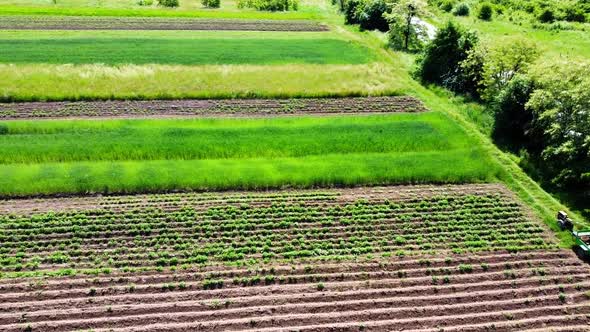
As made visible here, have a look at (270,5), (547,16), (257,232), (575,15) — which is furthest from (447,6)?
(257,232)

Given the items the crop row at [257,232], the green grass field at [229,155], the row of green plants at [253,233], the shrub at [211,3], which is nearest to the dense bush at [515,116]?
the green grass field at [229,155]

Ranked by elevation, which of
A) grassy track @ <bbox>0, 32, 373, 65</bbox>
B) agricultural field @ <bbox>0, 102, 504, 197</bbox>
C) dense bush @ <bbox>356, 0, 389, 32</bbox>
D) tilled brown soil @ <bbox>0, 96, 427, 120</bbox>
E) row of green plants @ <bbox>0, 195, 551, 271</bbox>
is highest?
dense bush @ <bbox>356, 0, 389, 32</bbox>

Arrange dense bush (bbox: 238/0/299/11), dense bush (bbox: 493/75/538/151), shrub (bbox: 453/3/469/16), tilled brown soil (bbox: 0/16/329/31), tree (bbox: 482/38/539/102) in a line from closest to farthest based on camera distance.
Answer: dense bush (bbox: 493/75/538/151) → tree (bbox: 482/38/539/102) → tilled brown soil (bbox: 0/16/329/31) → shrub (bbox: 453/3/469/16) → dense bush (bbox: 238/0/299/11)

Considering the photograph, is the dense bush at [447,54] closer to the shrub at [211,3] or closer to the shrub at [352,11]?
the shrub at [352,11]

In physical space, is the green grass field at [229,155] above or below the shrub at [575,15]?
below

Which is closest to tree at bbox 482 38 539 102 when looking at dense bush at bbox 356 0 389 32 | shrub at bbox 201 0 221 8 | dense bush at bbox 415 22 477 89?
dense bush at bbox 415 22 477 89

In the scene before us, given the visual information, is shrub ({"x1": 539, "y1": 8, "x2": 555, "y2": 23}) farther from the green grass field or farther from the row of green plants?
the row of green plants
